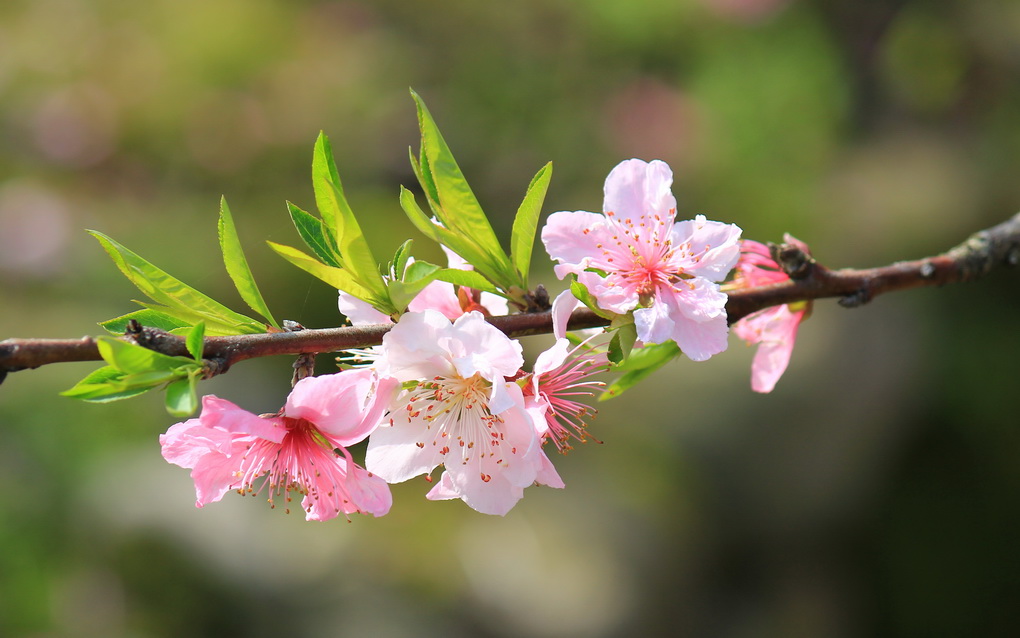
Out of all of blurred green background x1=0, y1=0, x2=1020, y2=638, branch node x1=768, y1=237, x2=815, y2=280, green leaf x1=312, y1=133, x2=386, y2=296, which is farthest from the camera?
blurred green background x1=0, y1=0, x2=1020, y2=638

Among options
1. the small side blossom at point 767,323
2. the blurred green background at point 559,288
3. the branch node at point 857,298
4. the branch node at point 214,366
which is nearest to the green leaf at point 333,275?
the branch node at point 214,366

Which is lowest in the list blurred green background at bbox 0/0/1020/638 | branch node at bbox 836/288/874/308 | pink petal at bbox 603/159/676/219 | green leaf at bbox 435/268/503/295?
blurred green background at bbox 0/0/1020/638

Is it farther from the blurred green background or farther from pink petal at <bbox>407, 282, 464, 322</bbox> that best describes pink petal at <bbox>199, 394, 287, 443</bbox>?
the blurred green background

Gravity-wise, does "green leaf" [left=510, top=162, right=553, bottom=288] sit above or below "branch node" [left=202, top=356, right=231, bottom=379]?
above

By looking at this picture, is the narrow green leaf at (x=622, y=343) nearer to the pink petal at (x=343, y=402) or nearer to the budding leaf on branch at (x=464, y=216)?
the budding leaf on branch at (x=464, y=216)

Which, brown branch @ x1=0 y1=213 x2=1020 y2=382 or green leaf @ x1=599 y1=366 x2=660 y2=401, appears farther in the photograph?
green leaf @ x1=599 y1=366 x2=660 y2=401

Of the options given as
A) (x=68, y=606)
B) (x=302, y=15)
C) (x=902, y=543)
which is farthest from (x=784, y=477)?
(x=302, y=15)

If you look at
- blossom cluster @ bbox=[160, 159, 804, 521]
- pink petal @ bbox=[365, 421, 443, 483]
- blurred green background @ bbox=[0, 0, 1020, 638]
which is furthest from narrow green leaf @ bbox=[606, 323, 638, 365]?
blurred green background @ bbox=[0, 0, 1020, 638]
